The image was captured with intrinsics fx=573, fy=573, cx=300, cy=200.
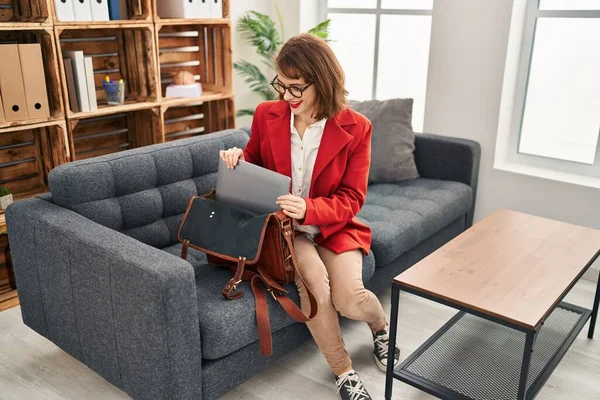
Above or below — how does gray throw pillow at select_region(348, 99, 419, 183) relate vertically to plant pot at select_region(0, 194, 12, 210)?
above

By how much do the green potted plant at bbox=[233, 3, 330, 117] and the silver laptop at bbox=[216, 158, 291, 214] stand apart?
1761mm

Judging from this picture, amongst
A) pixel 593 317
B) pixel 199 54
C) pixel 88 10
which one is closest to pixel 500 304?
pixel 593 317

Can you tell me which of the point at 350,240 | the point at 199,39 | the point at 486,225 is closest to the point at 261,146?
the point at 350,240

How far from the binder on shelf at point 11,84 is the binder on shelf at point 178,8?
0.93m

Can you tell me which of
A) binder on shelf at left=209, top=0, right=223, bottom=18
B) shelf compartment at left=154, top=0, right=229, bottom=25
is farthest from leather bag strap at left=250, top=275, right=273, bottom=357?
binder on shelf at left=209, top=0, right=223, bottom=18

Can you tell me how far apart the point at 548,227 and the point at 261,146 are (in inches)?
49.9

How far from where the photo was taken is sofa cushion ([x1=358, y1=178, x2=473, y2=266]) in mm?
2477

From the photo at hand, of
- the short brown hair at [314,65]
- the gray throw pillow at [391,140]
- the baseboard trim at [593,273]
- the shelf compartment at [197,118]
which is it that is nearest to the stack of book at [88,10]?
the shelf compartment at [197,118]

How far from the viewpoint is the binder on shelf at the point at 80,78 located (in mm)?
2744

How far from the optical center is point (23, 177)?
289 cm

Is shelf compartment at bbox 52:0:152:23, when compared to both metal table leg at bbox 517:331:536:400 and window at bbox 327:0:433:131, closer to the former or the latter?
window at bbox 327:0:433:131

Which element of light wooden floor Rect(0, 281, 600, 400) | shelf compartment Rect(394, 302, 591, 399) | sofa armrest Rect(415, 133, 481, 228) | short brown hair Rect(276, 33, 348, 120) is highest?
short brown hair Rect(276, 33, 348, 120)

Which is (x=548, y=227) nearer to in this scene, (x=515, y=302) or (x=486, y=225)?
(x=486, y=225)

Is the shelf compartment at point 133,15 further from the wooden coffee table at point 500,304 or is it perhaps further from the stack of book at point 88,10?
the wooden coffee table at point 500,304
